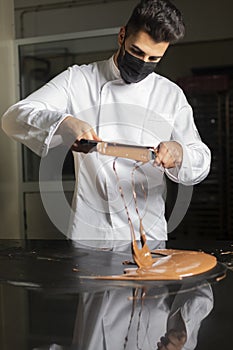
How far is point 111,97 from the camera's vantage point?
1.46 metres

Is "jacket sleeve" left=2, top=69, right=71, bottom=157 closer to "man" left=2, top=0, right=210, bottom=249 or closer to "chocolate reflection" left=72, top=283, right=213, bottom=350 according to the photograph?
"man" left=2, top=0, right=210, bottom=249

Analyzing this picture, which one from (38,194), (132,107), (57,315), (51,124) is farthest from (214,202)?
(57,315)

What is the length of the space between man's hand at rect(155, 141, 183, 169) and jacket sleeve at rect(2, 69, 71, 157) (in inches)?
9.7

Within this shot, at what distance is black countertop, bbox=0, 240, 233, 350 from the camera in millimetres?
580

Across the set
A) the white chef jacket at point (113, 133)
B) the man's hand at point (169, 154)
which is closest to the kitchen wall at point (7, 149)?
the white chef jacket at point (113, 133)

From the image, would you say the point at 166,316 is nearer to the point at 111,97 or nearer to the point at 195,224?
the point at 111,97

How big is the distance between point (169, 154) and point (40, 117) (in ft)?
1.09

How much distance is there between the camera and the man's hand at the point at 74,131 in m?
1.17

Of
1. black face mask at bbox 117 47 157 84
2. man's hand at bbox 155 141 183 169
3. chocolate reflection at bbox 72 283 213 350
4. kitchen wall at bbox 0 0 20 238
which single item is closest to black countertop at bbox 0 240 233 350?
chocolate reflection at bbox 72 283 213 350

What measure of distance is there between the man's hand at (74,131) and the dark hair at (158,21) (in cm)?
31

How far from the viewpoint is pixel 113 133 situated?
1.44 meters

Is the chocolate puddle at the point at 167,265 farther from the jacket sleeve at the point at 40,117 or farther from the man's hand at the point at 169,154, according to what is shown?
the jacket sleeve at the point at 40,117

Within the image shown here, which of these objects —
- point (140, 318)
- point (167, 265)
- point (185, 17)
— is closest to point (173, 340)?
point (140, 318)

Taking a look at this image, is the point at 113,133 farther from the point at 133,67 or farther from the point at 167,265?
the point at 167,265
